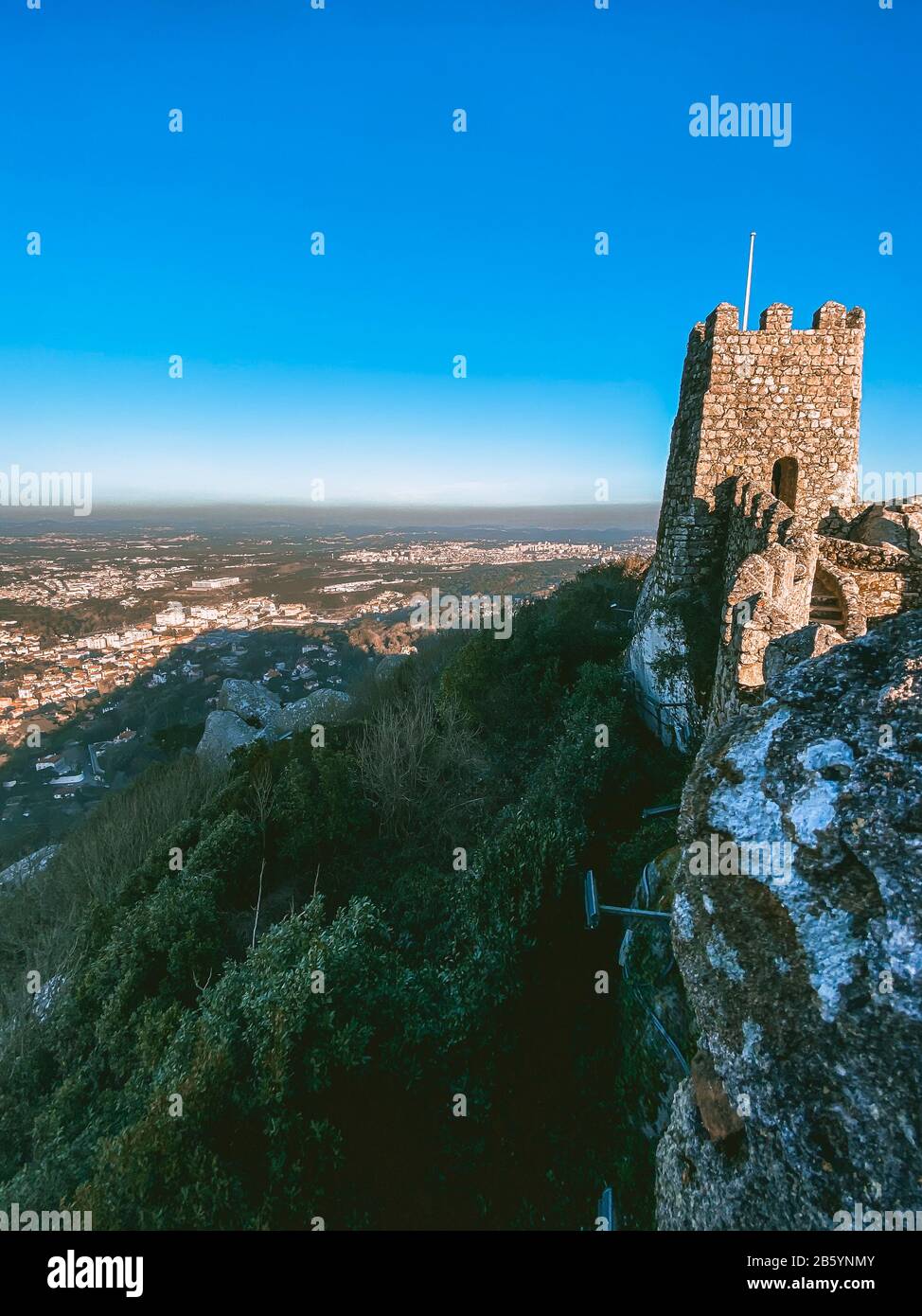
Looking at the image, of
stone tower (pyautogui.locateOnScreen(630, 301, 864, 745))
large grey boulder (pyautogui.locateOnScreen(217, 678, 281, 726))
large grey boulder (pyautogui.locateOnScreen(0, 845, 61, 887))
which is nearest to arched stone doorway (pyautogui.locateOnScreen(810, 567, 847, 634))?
stone tower (pyautogui.locateOnScreen(630, 301, 864, 745))

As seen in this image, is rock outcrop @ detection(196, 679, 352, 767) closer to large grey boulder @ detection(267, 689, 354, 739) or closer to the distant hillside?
large grey boulder @ detection(267, 689, 354, 739)

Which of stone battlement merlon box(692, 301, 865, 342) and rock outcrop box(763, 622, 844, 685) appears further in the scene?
stone battlement merlon box(692, 301, 865, 342)

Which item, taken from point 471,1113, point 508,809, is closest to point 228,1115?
point 471,1113

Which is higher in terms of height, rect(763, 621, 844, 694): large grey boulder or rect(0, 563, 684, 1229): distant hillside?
rect(763, 621, 844, 694): large grey boulder

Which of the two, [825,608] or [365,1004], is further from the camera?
[825,608]
